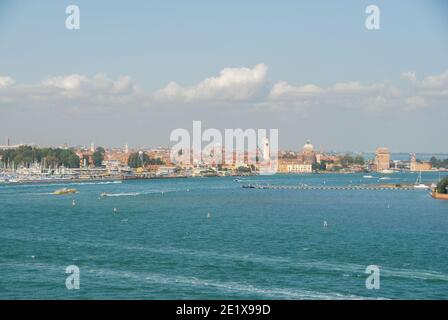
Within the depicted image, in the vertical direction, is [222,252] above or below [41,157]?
below

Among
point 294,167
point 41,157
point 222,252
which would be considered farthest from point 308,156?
point 222,252

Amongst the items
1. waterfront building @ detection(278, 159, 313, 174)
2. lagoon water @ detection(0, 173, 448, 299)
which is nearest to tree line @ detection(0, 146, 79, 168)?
waterfront building @ detection(278, 159, 313, 174)

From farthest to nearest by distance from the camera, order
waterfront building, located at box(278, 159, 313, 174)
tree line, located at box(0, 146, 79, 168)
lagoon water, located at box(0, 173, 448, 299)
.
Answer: waterfront building, located at box(278, 159, 313, 174) < tree line, located at box(0, 146, 79, 168) < lagoon water, located at box(0, 173, 448, 299)

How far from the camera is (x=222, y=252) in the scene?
26.5ft

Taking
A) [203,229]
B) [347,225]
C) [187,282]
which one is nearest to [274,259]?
[187,282]

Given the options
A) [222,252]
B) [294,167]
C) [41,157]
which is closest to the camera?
[222,252]

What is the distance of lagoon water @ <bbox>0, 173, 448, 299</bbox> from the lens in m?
6.00

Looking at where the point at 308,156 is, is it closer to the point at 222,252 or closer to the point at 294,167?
the point at 294,167

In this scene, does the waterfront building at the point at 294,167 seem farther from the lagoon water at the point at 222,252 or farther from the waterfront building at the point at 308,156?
the lagoon water at the point at 222,252

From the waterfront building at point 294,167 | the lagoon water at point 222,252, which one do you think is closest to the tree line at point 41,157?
the waterfront building at point 294,167

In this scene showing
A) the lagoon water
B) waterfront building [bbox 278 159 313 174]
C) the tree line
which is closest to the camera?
the lagoon water

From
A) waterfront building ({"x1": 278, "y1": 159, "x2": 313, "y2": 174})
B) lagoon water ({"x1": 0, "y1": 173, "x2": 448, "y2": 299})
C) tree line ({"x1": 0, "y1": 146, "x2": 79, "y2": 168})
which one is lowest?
lagoon water ({"x1": 0, "y1": 173, "x2": 448, "y2": 299})

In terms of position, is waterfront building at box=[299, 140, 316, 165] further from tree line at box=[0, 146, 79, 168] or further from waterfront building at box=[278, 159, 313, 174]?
tree line at box=[0, 146, 79, 168]

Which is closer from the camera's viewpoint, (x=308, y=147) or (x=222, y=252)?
(x=222, y=252)
